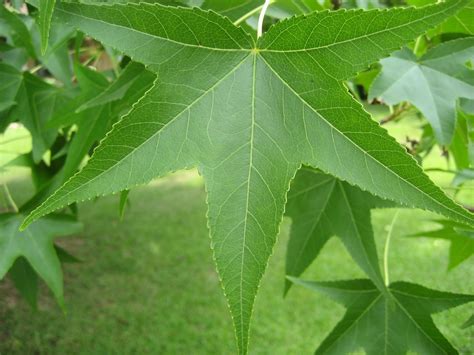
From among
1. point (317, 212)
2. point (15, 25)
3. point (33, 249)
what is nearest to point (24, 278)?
point (33, 249)

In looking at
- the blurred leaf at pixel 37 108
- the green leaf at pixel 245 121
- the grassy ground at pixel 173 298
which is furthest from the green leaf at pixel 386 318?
the grassy ground at pixel 173 298

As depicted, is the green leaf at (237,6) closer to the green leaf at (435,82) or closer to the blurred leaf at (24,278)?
the green leaf at (435,82)

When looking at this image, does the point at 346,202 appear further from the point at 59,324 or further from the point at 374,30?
the point at 59,324

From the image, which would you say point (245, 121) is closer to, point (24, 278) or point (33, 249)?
point (33, 249)

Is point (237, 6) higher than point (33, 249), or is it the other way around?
point (237, 6)

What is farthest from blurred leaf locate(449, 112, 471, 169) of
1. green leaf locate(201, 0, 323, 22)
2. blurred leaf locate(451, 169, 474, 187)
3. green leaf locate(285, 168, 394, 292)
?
green leaf locate(201, 0, 323, 22)

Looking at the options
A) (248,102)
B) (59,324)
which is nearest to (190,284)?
(59,324)
